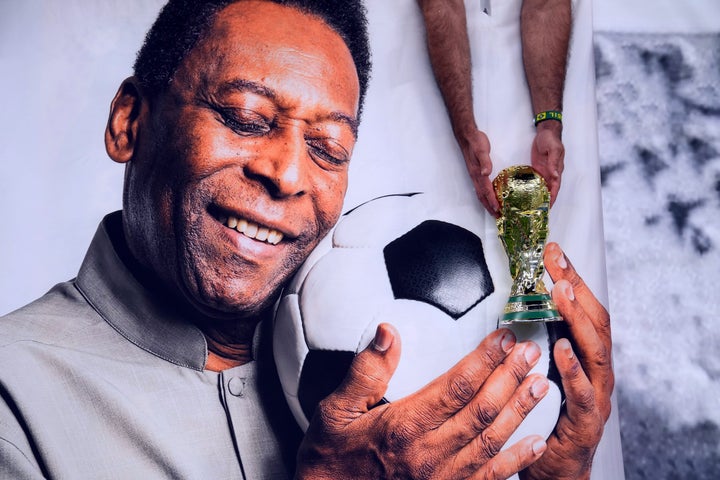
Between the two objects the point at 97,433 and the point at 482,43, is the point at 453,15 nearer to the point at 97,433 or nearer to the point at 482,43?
the point at 482,43

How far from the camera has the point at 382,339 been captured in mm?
1245

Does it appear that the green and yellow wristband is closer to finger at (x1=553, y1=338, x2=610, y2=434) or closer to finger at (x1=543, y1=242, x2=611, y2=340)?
finger at (x1=543, y1=242, x2=611, y2=340)

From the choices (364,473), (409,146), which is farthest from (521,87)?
(364,473)

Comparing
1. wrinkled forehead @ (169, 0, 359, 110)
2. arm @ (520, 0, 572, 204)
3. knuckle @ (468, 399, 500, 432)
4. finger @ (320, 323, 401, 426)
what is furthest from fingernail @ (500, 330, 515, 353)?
wrinkled forehead @ (169, 0, 359, 110)

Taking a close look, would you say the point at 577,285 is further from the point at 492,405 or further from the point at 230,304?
the point at 230,304

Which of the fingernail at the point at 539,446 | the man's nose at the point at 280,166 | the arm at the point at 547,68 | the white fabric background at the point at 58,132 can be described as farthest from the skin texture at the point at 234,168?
the fingernail at the point at 539,446

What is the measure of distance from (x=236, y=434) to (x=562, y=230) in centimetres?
79

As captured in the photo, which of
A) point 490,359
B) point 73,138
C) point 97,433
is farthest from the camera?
point 73,138

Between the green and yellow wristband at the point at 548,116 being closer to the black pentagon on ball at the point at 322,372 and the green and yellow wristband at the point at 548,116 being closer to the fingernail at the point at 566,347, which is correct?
the fingernail at the point at 566,347

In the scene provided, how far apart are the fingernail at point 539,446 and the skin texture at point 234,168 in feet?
1.88

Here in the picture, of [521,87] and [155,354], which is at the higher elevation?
[521,87]

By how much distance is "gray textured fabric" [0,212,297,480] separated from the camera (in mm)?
1162

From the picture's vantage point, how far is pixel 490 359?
1.28 m

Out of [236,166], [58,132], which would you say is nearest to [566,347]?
[236,166]
